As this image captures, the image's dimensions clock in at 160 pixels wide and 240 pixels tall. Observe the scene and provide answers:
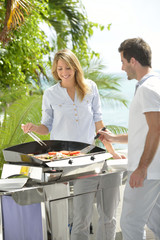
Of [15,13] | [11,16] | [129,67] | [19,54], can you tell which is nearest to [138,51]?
[129,67]

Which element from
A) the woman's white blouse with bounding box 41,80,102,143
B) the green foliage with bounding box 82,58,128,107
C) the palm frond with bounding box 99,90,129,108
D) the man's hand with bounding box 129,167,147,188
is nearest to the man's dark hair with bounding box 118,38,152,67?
the man's hand with bounding box 129,167,147,188

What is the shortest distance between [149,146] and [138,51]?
0.57 m

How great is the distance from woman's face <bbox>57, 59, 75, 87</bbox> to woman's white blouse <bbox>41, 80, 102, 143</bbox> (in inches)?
4.8

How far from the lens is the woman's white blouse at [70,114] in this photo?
10.2 ft

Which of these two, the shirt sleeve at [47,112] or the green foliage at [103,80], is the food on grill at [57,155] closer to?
the shirt sleeve at [47,112]

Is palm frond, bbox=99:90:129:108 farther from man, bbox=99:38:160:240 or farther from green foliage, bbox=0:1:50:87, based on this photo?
man, bbox=99:38:160:240

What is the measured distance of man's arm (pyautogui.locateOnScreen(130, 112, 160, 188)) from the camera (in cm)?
207

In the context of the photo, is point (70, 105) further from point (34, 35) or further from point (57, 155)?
point (34, 35)

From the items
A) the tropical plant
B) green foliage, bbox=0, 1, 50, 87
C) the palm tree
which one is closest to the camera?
the palm tree

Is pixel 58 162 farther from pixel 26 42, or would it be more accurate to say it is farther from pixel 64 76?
pixel 26 42

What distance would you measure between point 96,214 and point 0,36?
4341mm

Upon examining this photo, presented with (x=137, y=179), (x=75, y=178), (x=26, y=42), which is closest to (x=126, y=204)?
(x=137, y=179)

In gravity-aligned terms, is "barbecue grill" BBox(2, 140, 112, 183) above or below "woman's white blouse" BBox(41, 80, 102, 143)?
below

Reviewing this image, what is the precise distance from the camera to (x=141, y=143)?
7.16 feet
